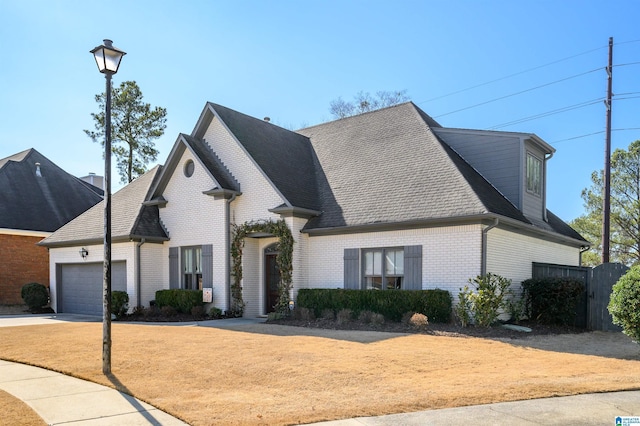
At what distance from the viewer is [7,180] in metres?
25.7

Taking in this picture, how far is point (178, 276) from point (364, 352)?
11214 millimetres

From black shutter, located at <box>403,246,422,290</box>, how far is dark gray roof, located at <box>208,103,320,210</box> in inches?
154

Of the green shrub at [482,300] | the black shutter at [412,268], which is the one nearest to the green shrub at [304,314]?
the black shutter at [412,268]

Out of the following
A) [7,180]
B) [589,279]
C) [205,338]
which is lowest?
[205,338]

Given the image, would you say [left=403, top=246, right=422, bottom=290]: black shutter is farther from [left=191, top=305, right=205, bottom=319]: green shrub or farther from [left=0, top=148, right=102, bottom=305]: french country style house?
[left=0, top=148, right=102, bottom=305]: french country style house

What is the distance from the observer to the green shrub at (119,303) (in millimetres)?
17859

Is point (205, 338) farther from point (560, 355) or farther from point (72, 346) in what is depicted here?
point (560, 355)

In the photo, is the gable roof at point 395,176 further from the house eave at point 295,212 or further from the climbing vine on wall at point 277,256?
the climbing vine on wall at point 277,256

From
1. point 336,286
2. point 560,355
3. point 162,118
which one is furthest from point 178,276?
point 162,118

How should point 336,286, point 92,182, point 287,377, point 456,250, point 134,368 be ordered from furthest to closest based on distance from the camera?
point 92,182 → point 336,286 → point 456,250 → point 134,368 → point 287,377

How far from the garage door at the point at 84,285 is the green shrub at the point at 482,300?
41.0ft

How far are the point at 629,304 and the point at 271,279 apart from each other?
11.1 m

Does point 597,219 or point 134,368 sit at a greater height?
point 597,219

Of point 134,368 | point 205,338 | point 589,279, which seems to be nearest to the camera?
point 134,368
